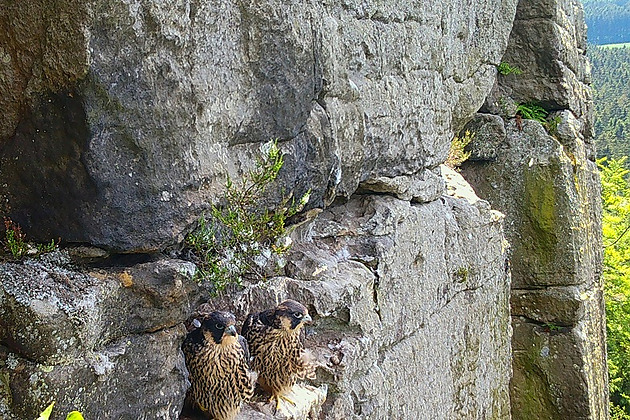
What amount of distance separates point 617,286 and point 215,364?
13.9 metres

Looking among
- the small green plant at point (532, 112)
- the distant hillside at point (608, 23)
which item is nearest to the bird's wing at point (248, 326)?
the small green plant at point (532, 112)

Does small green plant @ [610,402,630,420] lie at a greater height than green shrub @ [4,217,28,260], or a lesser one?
lesser

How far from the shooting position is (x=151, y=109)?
181cm

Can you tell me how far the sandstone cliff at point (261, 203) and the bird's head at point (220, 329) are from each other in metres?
0.07

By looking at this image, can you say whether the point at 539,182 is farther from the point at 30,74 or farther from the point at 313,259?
the point at 30,74

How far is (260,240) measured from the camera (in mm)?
2461

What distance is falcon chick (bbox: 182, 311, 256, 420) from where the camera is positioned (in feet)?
6.66

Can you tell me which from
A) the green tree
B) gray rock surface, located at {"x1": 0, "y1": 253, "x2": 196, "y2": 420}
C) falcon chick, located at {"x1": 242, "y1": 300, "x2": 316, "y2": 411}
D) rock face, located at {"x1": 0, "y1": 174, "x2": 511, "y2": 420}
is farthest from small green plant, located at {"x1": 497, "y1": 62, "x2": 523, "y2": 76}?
the green tree

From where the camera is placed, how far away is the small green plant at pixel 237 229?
6.79ft

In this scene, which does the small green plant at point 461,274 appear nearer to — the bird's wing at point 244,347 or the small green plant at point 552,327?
the bird's wing at point 244,347

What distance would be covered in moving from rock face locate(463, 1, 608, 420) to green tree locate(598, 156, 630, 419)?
7595mm

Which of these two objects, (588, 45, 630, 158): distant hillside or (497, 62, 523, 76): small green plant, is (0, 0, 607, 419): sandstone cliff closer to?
(497, 62, 523, 76): small green plant

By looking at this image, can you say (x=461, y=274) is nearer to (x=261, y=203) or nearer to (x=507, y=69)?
(x=261, y=203)

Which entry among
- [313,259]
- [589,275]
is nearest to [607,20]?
[589,275]
